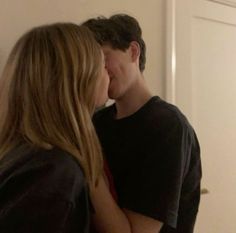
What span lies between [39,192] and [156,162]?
390 mm

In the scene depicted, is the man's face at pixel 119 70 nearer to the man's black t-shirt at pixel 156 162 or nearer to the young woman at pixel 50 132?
the man's black t-shirt at pixel 156 162

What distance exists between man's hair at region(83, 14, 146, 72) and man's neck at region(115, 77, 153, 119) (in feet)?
0.43

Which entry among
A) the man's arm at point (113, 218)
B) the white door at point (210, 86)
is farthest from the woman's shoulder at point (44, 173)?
the white door at point (210, 86)

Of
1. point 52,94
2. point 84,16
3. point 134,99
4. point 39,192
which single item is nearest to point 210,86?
point 84,16

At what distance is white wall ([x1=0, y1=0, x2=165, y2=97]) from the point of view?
143 cm

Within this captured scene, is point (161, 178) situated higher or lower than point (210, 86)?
higher

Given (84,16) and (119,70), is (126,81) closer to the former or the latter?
(119,70)

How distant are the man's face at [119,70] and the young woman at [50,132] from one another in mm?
299

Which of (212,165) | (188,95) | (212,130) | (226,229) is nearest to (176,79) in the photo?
(188,95)

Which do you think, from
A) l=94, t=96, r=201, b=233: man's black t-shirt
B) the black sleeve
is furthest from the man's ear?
the black sleeve

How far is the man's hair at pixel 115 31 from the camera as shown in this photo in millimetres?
1252

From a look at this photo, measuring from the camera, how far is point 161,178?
107 centimetres

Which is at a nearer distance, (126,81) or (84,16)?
(126,81)

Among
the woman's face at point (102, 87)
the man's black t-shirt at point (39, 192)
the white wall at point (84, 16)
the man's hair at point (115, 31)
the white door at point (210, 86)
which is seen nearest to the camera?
the man's black t-shirt at point (39, 192)
